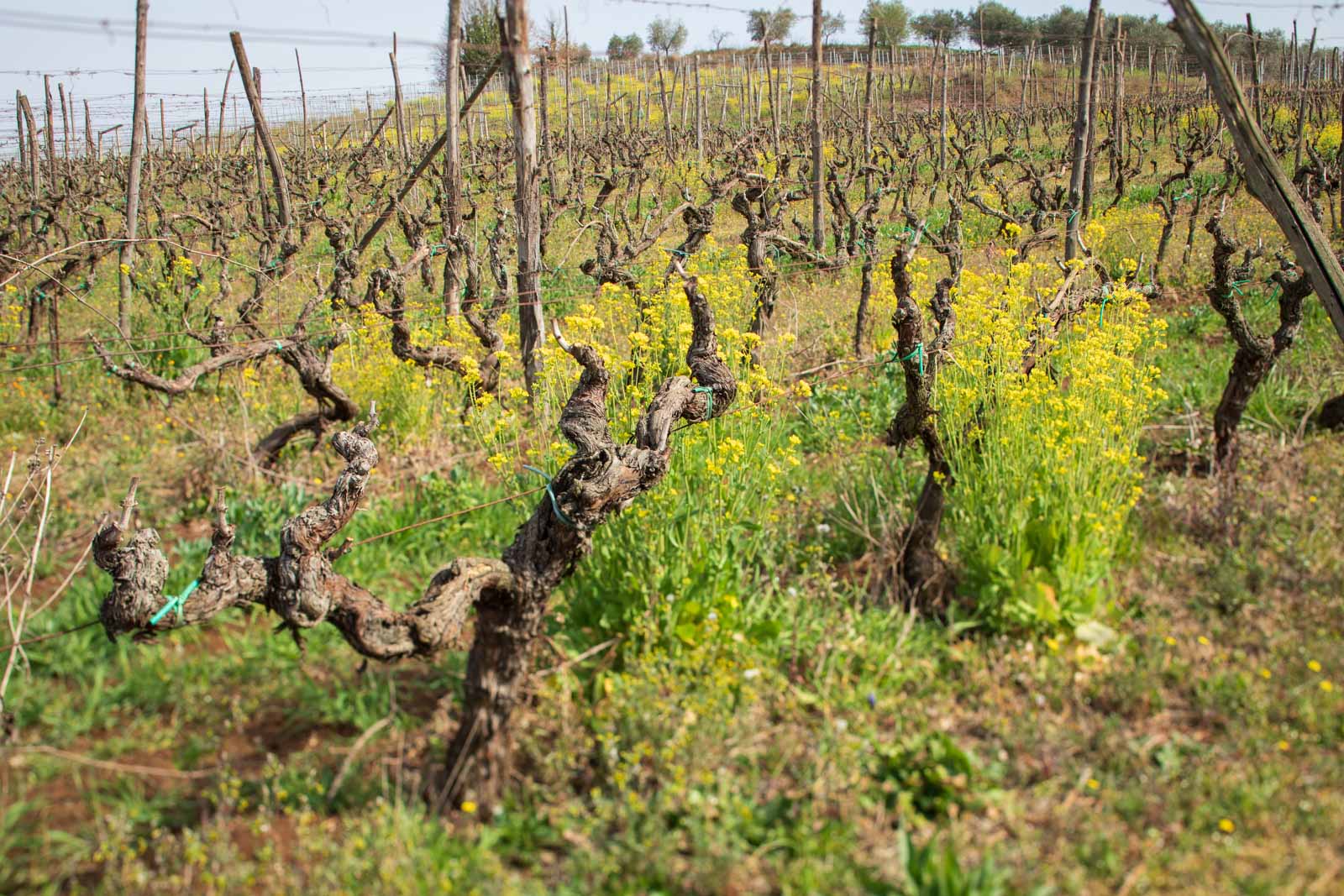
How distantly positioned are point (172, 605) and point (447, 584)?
70 centimetres

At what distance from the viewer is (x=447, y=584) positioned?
9.02 feet

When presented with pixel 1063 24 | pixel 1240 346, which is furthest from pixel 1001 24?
pixel 1240 346

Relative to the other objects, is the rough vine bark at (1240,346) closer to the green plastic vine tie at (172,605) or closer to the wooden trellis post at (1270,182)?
the wooden trellis post at (1270,182)

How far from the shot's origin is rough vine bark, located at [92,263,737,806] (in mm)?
2533

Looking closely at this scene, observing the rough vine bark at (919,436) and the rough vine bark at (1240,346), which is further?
the rough vine bark at (1240,346)

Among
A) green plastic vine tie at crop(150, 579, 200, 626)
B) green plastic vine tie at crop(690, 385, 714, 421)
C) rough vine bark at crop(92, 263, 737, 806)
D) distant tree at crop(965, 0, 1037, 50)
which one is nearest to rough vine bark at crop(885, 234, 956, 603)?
green plastic vine tie at crop(690, 385, 714, 421)

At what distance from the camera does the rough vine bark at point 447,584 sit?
2533mm

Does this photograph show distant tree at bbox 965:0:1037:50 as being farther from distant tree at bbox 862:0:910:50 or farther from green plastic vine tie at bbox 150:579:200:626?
green plastic vine tie at bbox 150:579:200:626

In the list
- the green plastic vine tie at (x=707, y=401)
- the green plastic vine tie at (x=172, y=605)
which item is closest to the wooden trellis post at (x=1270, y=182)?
the green plastic vine tie at (x=707, y=401)

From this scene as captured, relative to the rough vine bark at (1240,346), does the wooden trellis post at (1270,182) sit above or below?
above

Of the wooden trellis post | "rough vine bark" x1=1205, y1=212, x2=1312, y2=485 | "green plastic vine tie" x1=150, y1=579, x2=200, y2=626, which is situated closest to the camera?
"green plastic vine tie" x1=150, y1=579, x2=200, y2=626

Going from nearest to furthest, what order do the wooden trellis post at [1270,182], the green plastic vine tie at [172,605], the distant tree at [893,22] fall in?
the green plastic vine tie at [172,605] → the wooden trellis post at [1270,182] → the distant tree at [893,22]

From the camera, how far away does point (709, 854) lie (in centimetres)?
246

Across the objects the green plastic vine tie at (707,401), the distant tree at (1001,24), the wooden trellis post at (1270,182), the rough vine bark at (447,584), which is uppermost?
the distant tree at (1001,24)
